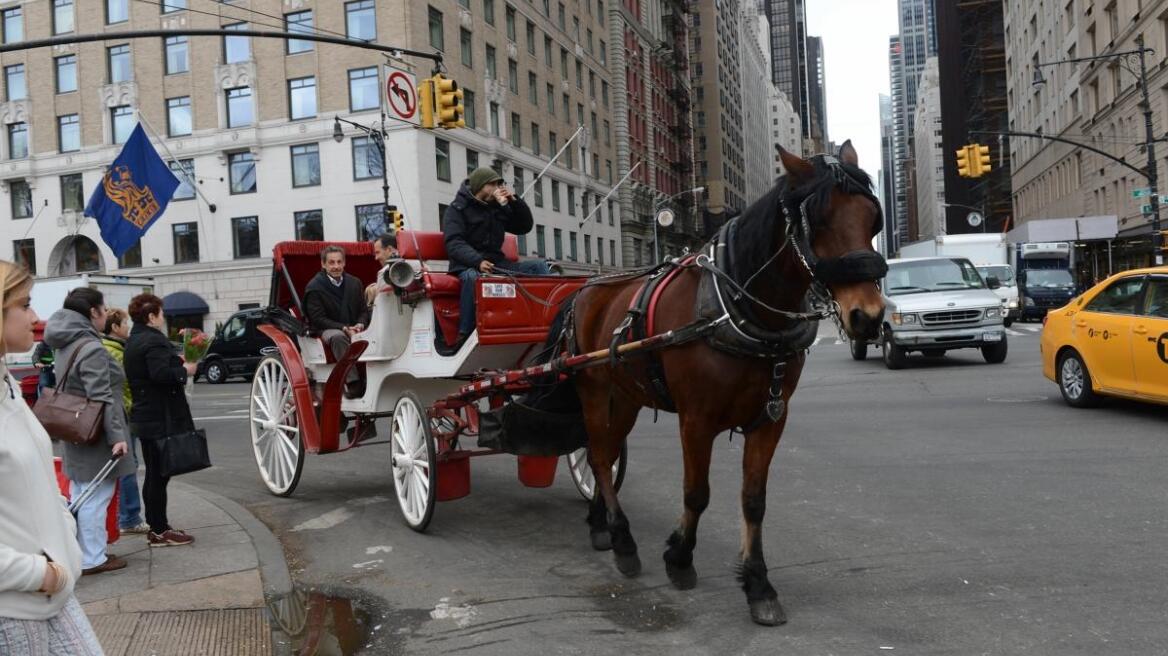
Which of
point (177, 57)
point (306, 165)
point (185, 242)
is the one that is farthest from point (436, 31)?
point (185, 242)

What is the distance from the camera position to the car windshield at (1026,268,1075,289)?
115ft

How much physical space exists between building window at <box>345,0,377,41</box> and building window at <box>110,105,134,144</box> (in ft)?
36.2

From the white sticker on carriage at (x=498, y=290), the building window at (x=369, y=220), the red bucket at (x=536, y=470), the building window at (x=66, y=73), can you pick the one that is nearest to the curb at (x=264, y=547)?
the red bucket at (x=536, y=470)

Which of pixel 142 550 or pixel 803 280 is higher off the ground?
pixel 803 280

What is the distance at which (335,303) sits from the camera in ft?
26.2

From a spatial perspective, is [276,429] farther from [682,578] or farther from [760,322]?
[760,322]

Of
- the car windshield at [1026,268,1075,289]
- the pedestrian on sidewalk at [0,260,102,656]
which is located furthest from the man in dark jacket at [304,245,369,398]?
the car windshield at [1026,268,1075,289]

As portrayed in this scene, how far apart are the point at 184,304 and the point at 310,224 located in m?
6.14

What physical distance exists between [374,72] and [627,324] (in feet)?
112

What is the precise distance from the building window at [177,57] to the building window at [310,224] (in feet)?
26.7

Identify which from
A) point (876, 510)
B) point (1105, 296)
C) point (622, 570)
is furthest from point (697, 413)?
point (1105, 296)

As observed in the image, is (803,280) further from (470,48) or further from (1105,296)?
(470,48)

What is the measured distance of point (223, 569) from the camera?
563 cm

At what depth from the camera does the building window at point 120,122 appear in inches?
1587
